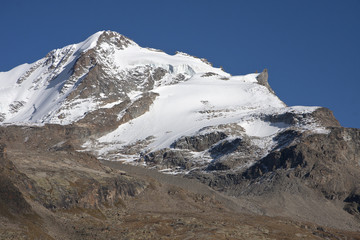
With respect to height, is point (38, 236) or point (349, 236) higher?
point (349, 236)

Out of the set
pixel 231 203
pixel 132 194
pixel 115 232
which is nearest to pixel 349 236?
pixel 231 203

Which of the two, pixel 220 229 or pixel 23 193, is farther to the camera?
pixel 220 229

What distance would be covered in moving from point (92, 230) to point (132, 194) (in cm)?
3541

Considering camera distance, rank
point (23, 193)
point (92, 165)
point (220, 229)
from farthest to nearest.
→ 1. point (92, 165)
2. point (220, 229)
3. point (23, 193)

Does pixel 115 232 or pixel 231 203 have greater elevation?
pixel 231 203

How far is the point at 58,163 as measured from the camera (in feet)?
533

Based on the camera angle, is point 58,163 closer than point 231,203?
Yes

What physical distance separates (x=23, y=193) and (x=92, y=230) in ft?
43.7

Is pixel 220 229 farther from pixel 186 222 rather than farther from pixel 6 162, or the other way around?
pixel 6 162

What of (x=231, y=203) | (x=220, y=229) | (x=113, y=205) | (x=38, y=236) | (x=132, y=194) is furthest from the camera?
(x=231, y=203)

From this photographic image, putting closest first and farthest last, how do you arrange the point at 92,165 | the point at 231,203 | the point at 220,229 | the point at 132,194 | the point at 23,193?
the point at 23,193, the point at 220,229, the point at 132,194, the point at 92,165, the point at 231,203

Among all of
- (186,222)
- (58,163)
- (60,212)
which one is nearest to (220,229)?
(186,222)

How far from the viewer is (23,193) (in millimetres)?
128375

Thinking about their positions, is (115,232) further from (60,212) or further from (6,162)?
(6,162)
